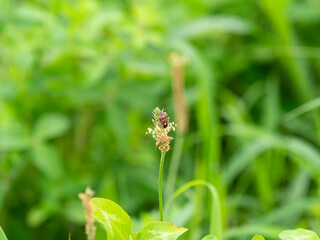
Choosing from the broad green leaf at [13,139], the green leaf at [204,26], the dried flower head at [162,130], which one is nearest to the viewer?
the dried flower head at [162,130]

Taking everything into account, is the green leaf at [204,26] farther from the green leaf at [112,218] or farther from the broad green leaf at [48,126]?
the green leaf at [112,218]

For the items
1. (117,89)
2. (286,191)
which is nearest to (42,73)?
(117,89)

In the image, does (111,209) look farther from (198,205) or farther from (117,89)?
(117,89)

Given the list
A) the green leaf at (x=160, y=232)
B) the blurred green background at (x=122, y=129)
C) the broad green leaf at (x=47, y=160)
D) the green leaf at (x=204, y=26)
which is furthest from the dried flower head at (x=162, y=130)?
the green leaf at (x=204, y=26)

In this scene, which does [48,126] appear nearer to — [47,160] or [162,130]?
[47,160]

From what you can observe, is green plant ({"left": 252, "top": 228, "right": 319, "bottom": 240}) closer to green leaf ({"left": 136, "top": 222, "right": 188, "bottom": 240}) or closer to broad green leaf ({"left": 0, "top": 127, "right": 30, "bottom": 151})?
green leaf ({"left": 136, "top": 222, "right": 188, "bottom": 240})

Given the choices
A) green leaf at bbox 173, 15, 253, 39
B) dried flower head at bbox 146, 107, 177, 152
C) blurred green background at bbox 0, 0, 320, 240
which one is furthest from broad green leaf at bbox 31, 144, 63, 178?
dried flower head at bbox 146, 107, 177, 152

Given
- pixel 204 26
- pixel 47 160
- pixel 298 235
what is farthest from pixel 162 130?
pixel 204 26

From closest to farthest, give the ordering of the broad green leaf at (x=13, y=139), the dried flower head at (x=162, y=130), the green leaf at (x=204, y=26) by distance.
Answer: the dried flower head at (x=162, y=130), the broad green leaf at (x=13, y=139), the green leaf at (x=204, y=26)
